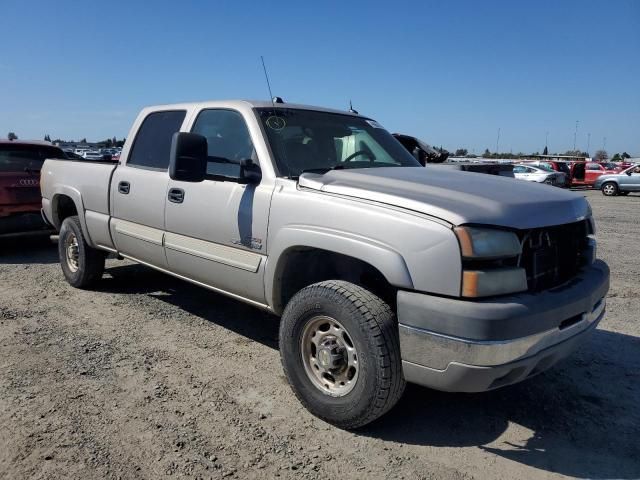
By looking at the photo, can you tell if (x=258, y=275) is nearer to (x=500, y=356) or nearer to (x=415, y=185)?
(x=415, y=185)

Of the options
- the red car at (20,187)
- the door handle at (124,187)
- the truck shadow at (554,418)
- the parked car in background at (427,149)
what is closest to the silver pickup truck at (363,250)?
the door handle at (124,187)

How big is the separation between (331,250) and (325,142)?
134 cm

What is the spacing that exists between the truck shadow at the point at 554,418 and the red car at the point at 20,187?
5174mm

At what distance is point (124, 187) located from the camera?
4836 mm

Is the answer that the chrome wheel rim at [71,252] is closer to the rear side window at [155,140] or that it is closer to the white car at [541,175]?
the rear side window at [155,140]

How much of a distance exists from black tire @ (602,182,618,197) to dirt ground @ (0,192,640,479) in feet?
75.4

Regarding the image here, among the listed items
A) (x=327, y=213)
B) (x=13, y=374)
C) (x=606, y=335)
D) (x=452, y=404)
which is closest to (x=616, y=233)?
(x=606, y=335)

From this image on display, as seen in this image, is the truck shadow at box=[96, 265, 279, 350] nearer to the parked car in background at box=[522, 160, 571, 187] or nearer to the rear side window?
the rear side window

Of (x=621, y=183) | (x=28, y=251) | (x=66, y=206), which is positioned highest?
(x=66, y=206)

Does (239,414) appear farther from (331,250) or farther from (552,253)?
(552,253)

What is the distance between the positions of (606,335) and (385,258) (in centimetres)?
307

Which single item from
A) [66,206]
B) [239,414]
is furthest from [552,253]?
[66,206]

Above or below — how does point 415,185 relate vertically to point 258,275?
above

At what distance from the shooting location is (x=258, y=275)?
3551 mm
